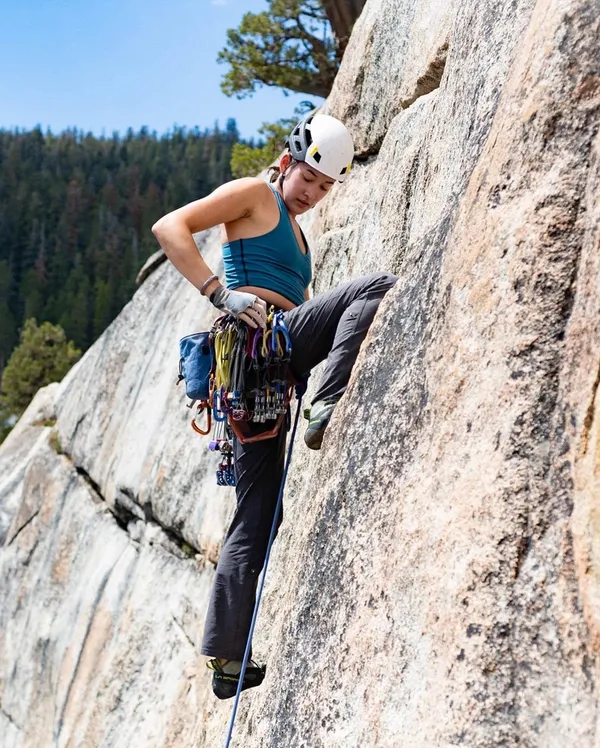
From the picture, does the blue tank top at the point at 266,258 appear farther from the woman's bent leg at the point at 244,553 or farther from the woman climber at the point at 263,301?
the woman's bent leg at the point at 244,553

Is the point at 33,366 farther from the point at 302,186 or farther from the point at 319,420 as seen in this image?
the point at 319,420

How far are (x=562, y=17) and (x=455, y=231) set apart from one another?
85 centimetres

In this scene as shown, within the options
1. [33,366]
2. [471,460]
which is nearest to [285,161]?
[471,460]

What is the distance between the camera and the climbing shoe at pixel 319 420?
13.2 feet

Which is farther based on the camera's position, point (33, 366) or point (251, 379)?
point (33, 366)

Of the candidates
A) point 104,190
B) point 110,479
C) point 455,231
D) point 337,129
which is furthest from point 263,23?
point 104,190

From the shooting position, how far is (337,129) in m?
4.43

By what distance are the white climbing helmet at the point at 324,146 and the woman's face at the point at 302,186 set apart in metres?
0.04

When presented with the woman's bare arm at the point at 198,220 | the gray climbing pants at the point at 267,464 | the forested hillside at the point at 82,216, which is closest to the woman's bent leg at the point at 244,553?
the gray climbing pants at the point at 267,464

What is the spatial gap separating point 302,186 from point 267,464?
4.82ft

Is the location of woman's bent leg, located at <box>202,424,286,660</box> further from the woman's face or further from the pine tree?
the pine tree

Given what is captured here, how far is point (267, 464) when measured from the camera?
4.38 metres

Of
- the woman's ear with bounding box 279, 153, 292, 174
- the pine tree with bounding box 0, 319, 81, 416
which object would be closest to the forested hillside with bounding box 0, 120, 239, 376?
the pine tree with bounding box 0, 319, 81, 416

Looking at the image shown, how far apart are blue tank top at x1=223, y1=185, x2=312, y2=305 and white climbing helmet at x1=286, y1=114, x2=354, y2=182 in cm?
25
